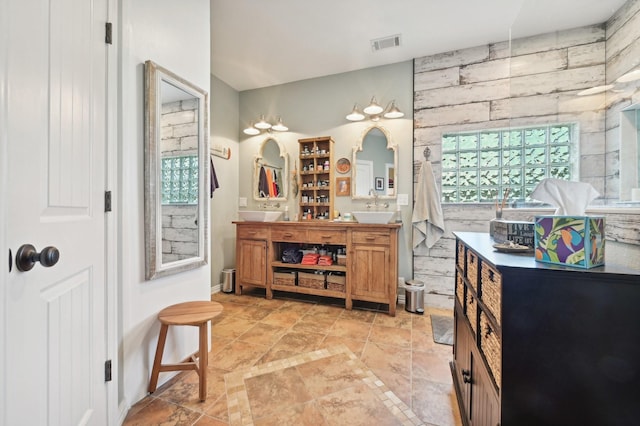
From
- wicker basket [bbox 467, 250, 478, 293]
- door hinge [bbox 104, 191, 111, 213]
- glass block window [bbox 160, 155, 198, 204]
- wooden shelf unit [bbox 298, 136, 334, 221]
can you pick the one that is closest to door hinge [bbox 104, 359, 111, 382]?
door hinge [bbox 104, 191, 111, 213]

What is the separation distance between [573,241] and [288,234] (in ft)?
9.36

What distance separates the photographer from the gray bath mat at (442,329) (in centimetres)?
242

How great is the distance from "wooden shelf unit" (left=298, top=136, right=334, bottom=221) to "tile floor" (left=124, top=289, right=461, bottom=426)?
117cm

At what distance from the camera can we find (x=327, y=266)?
330cm

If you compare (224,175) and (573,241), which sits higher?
(224,175)

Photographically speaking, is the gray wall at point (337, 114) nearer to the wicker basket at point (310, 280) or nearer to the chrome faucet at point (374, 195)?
the chrome faucet at point (374, 195)

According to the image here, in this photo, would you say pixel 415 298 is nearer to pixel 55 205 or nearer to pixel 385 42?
pixel 385 42

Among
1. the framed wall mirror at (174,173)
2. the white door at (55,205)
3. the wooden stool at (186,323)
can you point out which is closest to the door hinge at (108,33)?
the white door at (55,205)

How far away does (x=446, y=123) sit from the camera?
3242 mm

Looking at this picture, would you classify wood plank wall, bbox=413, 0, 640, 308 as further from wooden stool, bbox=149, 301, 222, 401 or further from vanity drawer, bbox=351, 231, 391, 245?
wooden stool, bbox=149, 301, 222, 401

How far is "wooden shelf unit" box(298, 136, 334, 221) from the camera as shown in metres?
3.70

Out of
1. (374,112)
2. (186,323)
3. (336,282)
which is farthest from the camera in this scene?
(374,112)

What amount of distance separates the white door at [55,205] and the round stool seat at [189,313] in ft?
1.10

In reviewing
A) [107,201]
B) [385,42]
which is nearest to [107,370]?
[107,201]
